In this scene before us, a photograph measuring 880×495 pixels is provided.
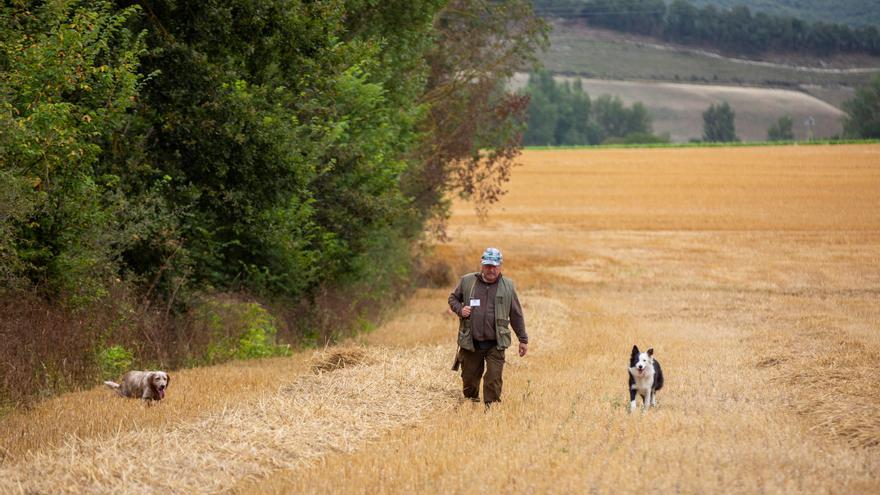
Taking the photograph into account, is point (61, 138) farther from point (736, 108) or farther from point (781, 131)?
point (736, 108)

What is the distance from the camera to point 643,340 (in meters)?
22.5

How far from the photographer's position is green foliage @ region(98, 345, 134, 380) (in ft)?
52.3

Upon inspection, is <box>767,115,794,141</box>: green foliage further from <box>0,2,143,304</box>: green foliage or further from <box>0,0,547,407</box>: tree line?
<box>0,2,143,304</box>: green foliage

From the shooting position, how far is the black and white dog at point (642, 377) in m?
13.5

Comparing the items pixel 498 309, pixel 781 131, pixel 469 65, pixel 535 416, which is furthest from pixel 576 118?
pixel 535 416

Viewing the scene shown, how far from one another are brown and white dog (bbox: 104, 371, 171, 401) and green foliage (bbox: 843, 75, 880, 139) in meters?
127

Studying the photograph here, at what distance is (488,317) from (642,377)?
2.05 metres

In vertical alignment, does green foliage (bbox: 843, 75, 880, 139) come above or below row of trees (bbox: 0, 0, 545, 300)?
below

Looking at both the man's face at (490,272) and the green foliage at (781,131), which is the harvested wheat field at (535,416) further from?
the green foliage at (781,131)

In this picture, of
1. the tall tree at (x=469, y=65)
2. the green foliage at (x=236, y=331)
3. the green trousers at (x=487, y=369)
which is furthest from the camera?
the tall tree at (x=469, y=65)

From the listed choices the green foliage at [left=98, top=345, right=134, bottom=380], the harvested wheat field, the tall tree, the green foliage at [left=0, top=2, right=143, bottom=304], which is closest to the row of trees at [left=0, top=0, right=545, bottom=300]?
the green foliage at [left=0, top=2, right=143, bottom=304]

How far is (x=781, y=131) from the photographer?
15712 centimetres

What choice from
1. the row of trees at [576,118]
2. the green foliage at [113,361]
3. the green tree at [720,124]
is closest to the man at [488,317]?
the green foliage at [113,361]

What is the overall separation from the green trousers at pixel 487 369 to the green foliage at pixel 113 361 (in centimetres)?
539
